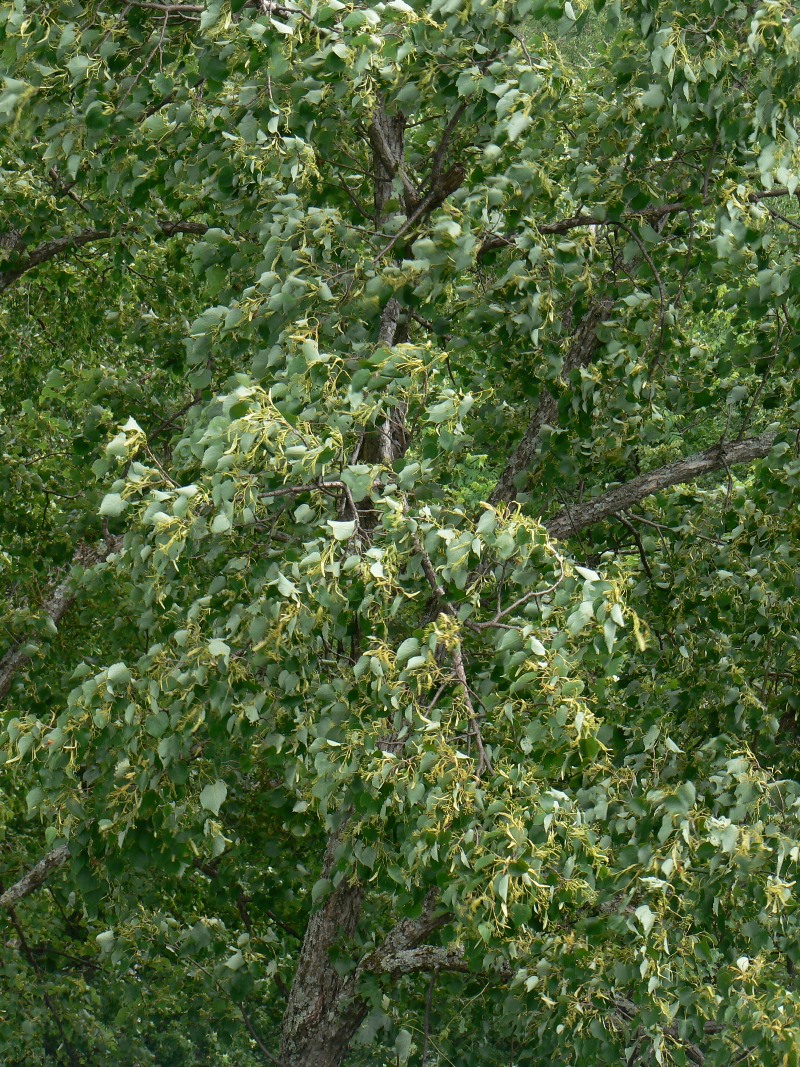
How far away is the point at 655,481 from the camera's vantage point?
242 inches

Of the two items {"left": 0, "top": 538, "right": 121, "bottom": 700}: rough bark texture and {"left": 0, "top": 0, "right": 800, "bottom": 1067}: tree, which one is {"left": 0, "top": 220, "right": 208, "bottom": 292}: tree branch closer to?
{"left": 0, "top": 0, "right": 800, "bottom": 1067}: tree

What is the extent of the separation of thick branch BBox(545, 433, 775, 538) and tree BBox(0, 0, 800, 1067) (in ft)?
0.07

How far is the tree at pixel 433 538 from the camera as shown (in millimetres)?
3719

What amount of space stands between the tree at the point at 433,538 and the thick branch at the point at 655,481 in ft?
0.07

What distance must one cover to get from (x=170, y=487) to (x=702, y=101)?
236 centimetres

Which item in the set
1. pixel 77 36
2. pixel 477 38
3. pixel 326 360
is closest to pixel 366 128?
pixel 477 38

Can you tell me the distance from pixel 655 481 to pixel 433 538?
8.99ft

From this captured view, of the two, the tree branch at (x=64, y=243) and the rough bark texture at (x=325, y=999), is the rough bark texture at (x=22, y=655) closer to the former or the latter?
the tree branch at (x=64, y=243)

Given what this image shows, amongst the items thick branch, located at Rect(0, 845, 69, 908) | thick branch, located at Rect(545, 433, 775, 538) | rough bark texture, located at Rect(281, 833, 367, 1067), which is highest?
thick branch, located at Rect(545, 433, 775, 538)

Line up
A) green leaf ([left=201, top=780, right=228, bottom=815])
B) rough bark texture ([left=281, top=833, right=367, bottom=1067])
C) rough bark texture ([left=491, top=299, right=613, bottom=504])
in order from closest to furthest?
green leaf ([left=201, top=780, right=228, bottom=815]) < rough bark texture ([left=281, top=833, right=367, bottom=1067]) < rough bark texture ([left=491, top=299, right=613, bottom=504])

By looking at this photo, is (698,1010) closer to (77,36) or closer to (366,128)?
(366,128)

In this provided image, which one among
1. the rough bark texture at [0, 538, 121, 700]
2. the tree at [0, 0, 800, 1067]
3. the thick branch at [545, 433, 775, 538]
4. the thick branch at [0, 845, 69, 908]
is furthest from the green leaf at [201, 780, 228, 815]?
the rough bark texture at [0, 538, 121, 700]

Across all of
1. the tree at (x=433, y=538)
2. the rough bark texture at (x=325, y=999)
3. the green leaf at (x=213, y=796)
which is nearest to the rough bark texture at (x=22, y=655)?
the tree at (x=433, y=538)

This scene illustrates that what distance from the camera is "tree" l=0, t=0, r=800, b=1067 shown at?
3.72 meters
